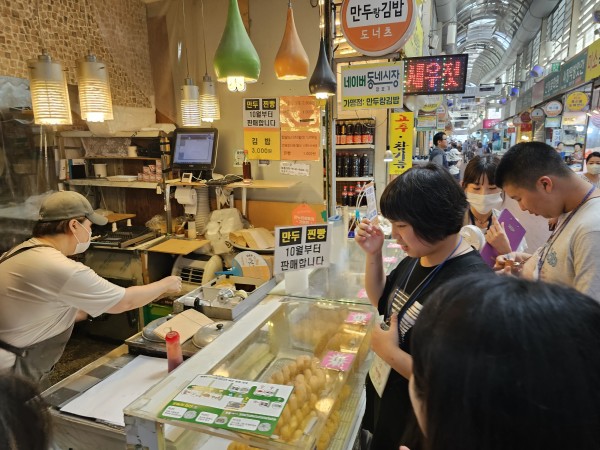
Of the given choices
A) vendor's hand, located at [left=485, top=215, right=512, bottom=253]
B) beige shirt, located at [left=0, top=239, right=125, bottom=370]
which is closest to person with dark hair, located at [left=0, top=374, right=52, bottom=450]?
beige shirt, located at [left=0, top=239, right=125, bottom=370]

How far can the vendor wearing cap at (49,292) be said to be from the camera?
6.82 feet

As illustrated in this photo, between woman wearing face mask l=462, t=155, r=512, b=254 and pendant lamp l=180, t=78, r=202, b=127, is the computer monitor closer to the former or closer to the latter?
pendant lamp l=180, t=78, r=202, b=127

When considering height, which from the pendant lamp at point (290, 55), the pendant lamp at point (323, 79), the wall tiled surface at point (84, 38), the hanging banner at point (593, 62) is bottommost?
the pendant lamp at point (323, 79)

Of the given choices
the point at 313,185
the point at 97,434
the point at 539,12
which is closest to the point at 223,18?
the point at 313,185

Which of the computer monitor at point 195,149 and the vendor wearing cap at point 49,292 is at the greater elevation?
the computer monitor at point 195,149

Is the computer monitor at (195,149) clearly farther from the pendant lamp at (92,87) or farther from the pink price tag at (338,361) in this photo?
the pink price tag at (338,361)

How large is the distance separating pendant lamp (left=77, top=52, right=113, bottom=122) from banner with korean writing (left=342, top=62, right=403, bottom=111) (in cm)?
206

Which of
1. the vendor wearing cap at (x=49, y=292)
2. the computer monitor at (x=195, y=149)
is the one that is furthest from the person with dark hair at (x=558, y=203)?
the computer monitor at (x=195, y=149)

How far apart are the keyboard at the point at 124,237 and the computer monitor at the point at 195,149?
2.92 feet

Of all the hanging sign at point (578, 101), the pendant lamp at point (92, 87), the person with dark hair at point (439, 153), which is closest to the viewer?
the pendant lamp at point (92, 87)

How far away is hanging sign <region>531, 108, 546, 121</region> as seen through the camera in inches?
572

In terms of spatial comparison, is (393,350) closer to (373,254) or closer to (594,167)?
(373,254)

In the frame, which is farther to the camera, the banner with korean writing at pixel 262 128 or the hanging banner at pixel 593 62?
the hanging banner at pixel 593 62

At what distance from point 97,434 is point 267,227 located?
3360 millimetres
